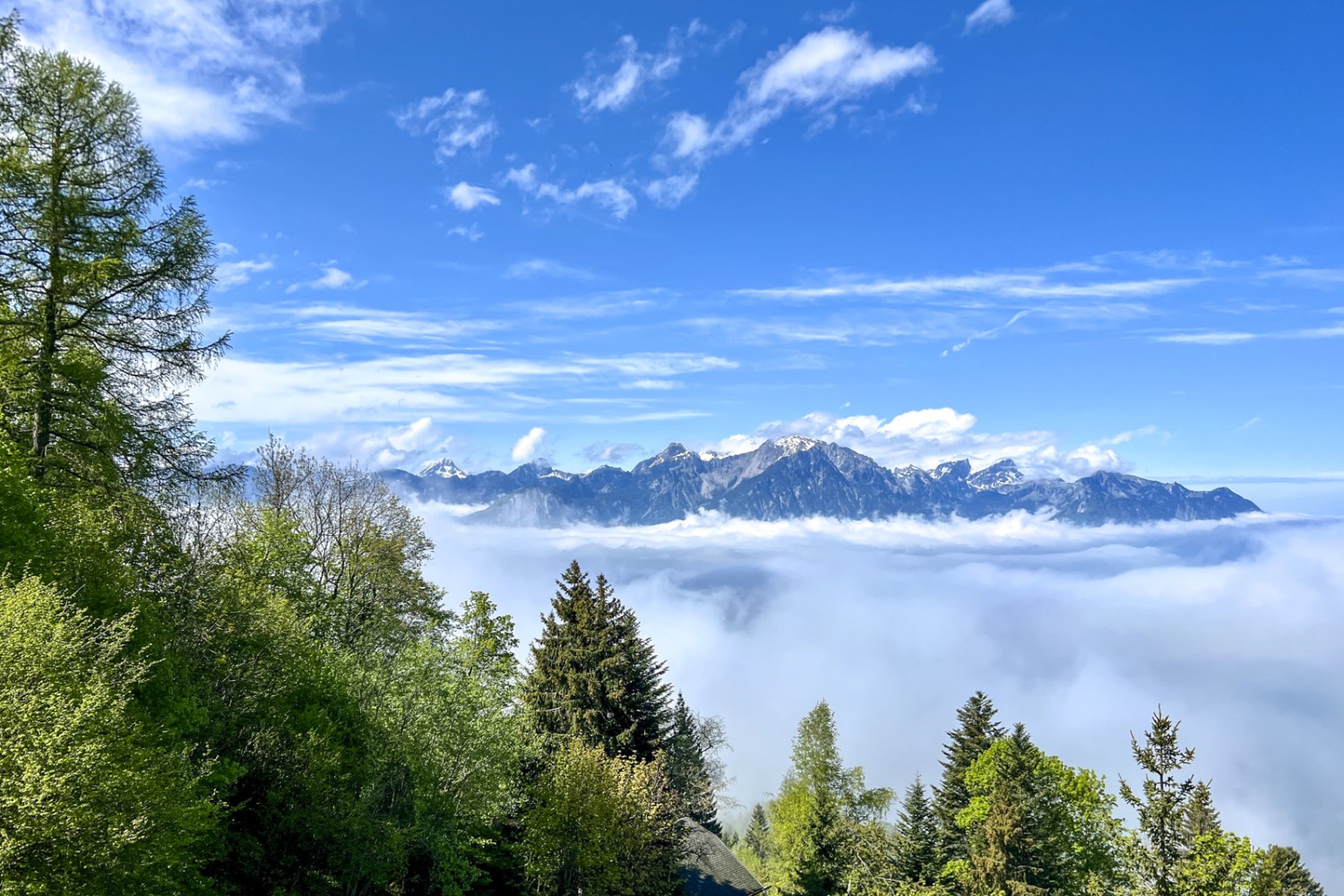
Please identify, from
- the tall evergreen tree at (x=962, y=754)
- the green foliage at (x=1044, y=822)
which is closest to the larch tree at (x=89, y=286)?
the green foliage at (x=1044, y=822)

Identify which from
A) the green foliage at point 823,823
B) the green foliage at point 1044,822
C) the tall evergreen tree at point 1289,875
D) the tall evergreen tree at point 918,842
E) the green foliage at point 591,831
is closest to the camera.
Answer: the green foliage at point 591,831

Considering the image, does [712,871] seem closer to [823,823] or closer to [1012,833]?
[823,823]

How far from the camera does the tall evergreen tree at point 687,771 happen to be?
4359 cm

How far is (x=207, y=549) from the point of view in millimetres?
24016

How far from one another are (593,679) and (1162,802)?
25.6 metres

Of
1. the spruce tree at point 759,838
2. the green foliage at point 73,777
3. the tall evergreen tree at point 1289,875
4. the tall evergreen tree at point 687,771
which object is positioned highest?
the green foliage at point 73,777

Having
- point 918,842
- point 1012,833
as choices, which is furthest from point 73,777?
point 918,842

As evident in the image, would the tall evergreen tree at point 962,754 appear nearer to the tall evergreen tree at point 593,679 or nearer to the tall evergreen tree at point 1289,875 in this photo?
the tall evergreen tree at point 1289,875

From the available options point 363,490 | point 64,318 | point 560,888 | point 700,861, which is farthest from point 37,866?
point 700,861

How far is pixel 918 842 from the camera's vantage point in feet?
152

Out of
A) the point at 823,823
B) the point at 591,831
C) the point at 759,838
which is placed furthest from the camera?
the point at 759,838

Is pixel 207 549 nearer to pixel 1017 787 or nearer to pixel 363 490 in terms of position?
pixel 363 490

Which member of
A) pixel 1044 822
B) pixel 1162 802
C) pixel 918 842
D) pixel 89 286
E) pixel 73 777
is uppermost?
pixel 89 286

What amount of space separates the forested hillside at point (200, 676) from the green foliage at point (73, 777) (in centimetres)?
5
